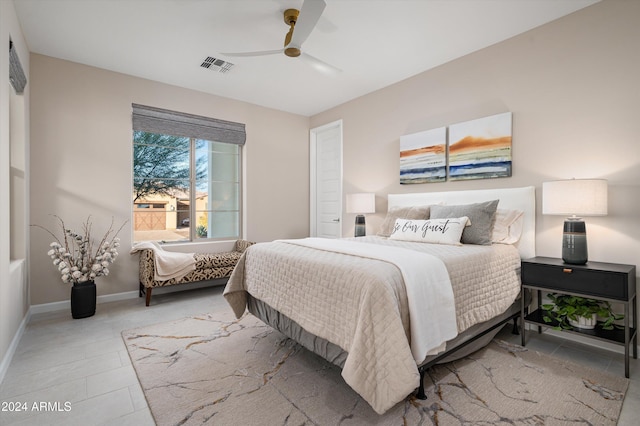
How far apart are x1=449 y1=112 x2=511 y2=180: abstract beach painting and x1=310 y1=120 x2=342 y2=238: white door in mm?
1882

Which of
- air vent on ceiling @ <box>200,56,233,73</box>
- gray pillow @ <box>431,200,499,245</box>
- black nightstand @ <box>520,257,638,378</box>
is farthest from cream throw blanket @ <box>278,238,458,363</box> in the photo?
air vent on ceiling @ <box>200,56,233,73</box>


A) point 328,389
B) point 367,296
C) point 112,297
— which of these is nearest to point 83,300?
point 112,297

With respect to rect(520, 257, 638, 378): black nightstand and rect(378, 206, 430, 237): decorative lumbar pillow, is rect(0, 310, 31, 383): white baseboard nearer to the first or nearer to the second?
rect(378, 206, 430, 237): decorative lumbar pillow

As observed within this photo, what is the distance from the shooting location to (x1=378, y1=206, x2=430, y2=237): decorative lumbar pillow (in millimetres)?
3225

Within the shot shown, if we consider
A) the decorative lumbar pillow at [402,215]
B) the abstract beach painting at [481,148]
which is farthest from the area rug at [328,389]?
the abstract beach painting at [481,148]

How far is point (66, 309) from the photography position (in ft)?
11.1

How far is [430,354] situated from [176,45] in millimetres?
3414

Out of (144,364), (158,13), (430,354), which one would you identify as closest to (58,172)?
(158,13)

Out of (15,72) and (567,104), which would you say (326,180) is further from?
(15,72)

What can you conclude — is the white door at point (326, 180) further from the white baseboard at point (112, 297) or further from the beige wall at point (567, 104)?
the white baseboard at point (112, 297)

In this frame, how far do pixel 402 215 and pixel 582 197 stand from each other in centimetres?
149

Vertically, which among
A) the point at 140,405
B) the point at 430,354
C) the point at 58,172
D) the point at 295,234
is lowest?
the point at 140,405

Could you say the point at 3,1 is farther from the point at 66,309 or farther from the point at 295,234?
the point at 295,234

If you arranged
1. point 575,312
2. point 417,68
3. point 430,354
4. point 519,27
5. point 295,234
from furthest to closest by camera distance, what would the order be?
1. point 295,234
2. point 417,68
3. point 519,27
4. point 575,312
5. point 430,354
